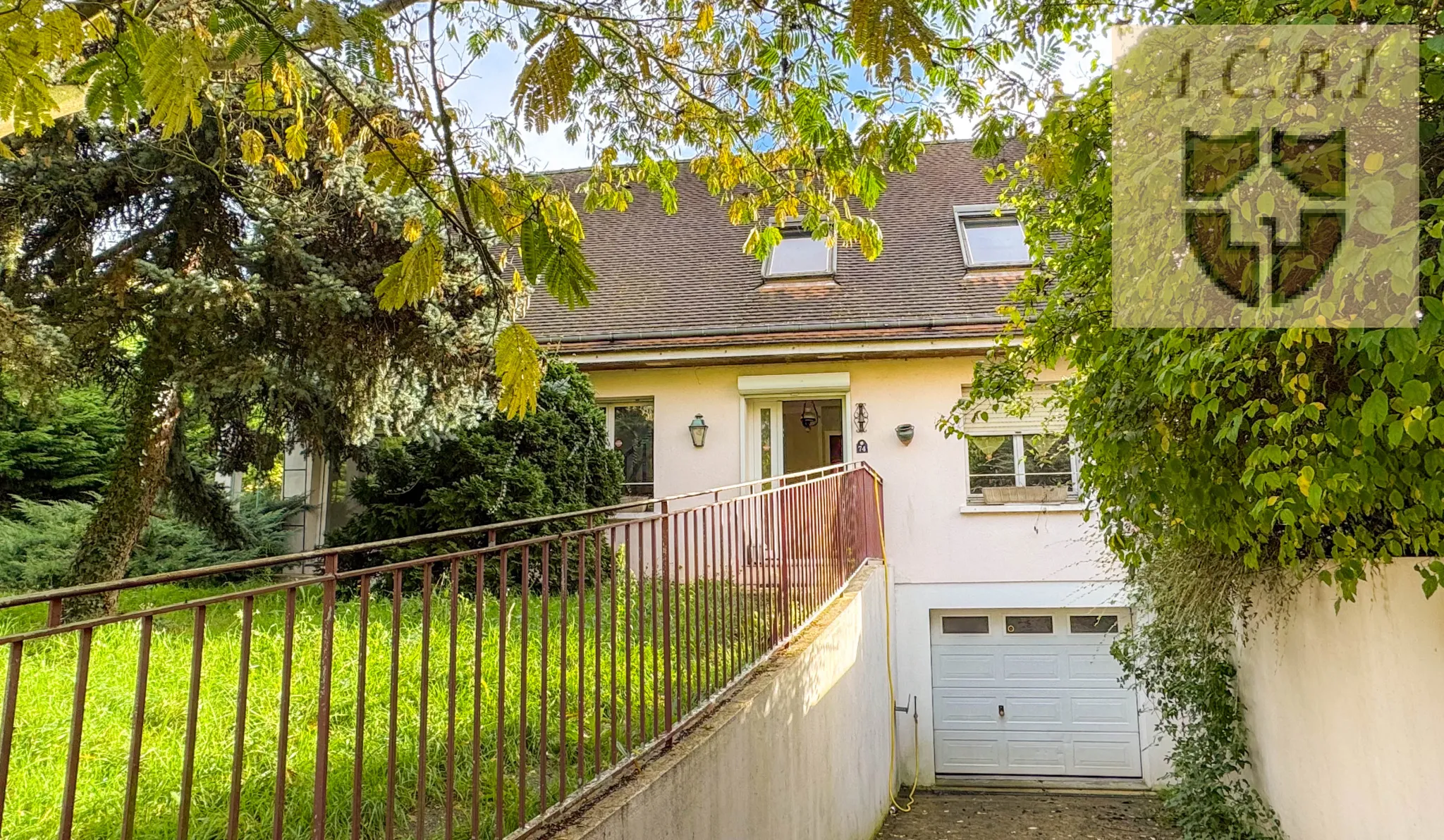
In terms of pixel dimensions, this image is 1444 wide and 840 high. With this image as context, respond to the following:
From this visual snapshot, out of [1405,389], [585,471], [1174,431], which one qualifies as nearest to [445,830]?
[1405,389]

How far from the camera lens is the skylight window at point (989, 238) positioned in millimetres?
10578

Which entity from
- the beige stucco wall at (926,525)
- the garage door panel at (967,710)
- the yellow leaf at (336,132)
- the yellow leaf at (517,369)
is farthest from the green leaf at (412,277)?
the garage door panel at (967,710)

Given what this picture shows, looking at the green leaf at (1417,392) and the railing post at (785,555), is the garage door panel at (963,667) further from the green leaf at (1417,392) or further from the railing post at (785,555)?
the green leaf at (1417,392)

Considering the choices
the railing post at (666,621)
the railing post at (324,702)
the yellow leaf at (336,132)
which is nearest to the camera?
the railing post at (324,702)

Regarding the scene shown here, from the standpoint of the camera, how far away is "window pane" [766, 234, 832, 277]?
10828 millimetres

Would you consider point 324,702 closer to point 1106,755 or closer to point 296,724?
point 296,724

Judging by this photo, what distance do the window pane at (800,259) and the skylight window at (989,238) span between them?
201 cm

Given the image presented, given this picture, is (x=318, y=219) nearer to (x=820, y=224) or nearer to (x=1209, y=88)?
(x=820, y=224)

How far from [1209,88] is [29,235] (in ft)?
25.5

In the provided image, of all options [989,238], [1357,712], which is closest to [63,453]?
[989,238]

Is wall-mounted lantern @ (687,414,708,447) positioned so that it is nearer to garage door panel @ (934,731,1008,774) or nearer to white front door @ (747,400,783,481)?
white front door @ (747,400,783,481)

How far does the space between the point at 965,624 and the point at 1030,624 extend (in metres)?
0.79

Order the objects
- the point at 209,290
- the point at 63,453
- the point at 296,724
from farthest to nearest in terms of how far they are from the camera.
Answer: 1. the point at 63,453
2. the point at 209,290
3. the point at 296,724

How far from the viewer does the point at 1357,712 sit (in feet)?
12.1
